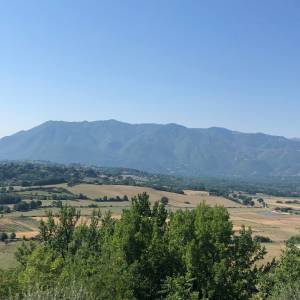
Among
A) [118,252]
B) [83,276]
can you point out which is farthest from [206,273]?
[83,276]

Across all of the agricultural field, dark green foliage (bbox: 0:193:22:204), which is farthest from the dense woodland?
dark green foliage (bbox: 0:193:22:204)

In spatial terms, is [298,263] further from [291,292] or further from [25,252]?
[25,252]

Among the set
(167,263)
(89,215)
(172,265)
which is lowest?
(89,215)

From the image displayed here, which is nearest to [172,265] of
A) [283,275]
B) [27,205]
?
[283,275]

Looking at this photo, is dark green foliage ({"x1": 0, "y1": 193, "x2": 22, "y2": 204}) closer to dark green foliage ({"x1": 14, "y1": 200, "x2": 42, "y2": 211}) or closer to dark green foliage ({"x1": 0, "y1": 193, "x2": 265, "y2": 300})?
dark green foliage ({"x1": 14, "y1": 200, "x2": 42, "y2": 211})

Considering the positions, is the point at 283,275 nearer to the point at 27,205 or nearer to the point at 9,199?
the point at 27,205

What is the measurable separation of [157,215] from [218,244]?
28.6 ft

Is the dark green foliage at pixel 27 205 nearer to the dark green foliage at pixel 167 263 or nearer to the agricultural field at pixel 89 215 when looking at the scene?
the agricultural field at pixel 89 215

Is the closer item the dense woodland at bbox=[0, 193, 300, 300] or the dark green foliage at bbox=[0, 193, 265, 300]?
the dense woodland at bbox=[0, 193, 300, 300]

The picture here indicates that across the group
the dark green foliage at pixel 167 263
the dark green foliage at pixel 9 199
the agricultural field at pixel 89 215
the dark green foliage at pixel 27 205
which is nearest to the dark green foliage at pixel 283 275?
the dark green foliage at pixel 167 263

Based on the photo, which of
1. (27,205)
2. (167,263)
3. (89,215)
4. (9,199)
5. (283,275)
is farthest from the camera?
(9,199)

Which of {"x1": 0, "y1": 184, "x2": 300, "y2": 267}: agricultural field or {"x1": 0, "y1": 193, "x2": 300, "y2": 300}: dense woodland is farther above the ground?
{"x1": 0, "y1": 193, "x2": 300, "y2": 300}: dense woodland

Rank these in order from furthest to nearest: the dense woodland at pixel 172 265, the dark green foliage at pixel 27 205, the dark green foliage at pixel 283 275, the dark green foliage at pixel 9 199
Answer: the dark green foliage at pixel 9 199 → the dark green foliage at pixel 27 205 → the dark green foliage at pixel 283 275 → the dense woodland at pixel 172 265

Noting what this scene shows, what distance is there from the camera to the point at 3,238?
349ft
